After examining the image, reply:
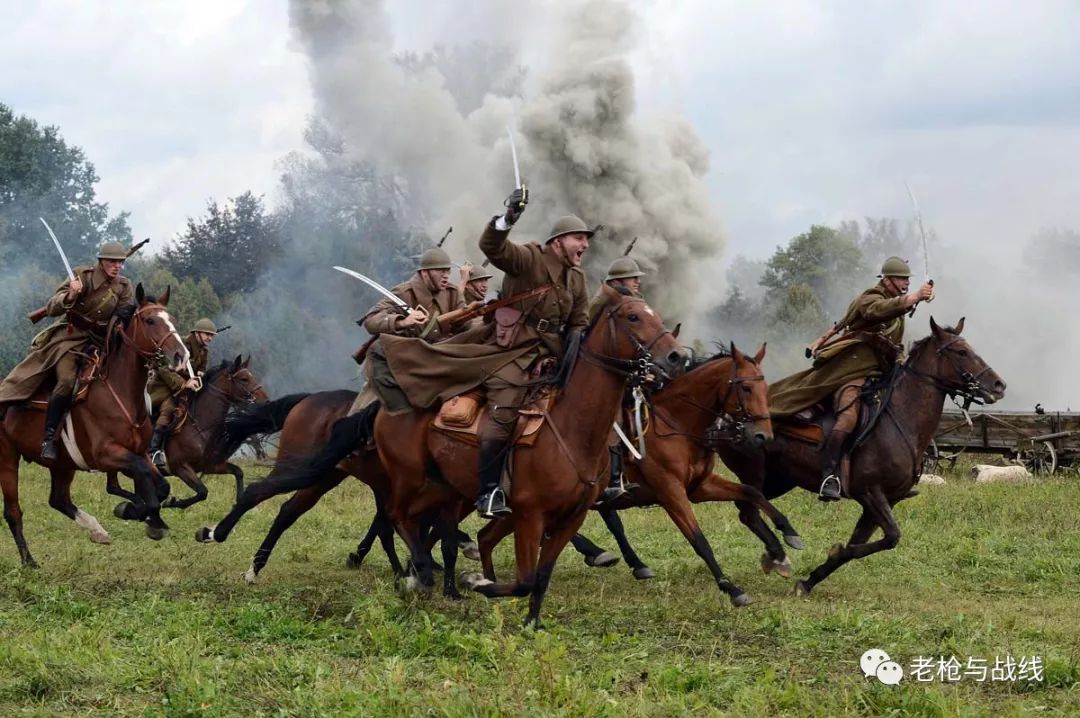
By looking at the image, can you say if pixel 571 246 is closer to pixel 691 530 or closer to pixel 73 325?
pixel 691 530

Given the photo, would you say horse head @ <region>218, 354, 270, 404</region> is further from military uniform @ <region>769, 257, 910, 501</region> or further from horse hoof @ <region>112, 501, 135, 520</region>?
military uniform @ <region>769, 257, 910, 501</region>

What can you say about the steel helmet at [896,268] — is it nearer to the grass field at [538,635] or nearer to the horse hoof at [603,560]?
the grass field at [538,635]

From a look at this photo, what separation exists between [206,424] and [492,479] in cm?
921

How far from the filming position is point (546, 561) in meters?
9.56

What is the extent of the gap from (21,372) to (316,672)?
24.6 feet

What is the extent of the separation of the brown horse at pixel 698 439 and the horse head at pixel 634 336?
2586mm

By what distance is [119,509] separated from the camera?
1334 cm

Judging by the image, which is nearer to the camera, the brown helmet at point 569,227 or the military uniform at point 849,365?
the brown helmet at point 569,227

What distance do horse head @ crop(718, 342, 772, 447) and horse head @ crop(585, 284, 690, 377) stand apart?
8.18 feet

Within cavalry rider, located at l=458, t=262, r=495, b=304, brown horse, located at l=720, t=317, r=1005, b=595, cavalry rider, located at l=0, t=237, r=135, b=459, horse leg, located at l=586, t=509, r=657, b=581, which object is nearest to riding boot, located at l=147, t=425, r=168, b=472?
cavalry rider, located at l=0, t=237, r=135, b=459

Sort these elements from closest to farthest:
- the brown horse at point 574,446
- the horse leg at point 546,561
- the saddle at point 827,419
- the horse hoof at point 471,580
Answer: the brown horse at point 574,446 < the horse leg at point 546,561 < the horse hoof at point 471,580 < the saddle at point 827,419

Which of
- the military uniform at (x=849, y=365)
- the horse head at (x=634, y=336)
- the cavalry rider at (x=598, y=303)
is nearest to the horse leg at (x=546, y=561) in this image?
the cavalry rider at (x=598, y=303)

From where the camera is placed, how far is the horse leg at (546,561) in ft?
31.1

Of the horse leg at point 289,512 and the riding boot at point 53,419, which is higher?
the riding boot at point 53,419
